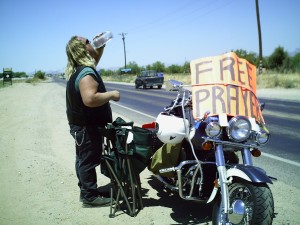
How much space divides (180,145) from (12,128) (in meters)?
6.77

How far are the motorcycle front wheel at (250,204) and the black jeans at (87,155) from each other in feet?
5.40

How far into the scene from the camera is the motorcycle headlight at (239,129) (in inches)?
111

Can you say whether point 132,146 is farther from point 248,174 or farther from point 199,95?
point 248,174

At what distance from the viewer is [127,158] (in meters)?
3.60

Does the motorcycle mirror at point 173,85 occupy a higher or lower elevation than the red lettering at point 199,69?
lower

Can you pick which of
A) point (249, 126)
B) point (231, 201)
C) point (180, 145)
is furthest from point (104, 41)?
point (231, 201)

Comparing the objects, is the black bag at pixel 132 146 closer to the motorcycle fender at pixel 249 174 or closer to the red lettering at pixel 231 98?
the red lettering at pixel 231 98

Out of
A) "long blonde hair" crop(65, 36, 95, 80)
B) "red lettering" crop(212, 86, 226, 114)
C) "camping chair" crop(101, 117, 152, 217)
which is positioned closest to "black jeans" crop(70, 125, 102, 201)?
"camping chair" crop(101, 117, 152, 217)

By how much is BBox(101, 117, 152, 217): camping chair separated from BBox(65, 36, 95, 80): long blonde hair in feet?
2.62

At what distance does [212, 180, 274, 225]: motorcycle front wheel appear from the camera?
258 cm

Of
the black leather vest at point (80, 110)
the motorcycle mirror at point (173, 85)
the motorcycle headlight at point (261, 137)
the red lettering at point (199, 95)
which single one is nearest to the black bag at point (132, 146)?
the black leather vest at point (80, 110)

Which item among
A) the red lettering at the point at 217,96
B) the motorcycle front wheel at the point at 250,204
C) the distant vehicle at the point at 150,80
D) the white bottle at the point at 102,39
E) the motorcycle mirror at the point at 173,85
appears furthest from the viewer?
the distant vehicle at the point at 150,80

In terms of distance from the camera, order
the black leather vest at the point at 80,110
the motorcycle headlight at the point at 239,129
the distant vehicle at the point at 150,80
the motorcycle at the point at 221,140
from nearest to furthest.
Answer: the motorcycle at the point at 221,140
the motorcycle headlight at the point at 239,129
the black leather vest at the point at 80,110
the distant vehicle at the point at 150,80

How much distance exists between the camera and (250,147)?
2.93 metres
